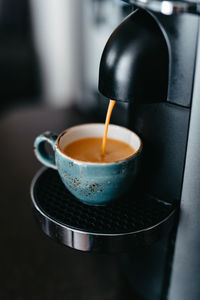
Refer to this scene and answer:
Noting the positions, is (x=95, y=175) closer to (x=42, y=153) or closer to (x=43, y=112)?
(x=42, y=153)

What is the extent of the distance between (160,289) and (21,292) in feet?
0.68

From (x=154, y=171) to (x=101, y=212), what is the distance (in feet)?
0.29

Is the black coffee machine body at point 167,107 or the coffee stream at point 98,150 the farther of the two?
the coffee stream at point 98,150

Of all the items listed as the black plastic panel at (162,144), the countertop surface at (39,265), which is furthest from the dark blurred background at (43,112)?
the black plastic panel at (162,144)

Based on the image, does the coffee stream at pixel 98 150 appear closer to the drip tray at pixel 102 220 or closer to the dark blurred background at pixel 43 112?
the drip tray at pixel 102 220

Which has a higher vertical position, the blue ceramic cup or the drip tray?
the blue ceramic cup

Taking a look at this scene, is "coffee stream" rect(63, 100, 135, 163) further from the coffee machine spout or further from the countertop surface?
the countertop surface

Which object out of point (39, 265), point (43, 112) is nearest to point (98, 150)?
point (39, 265)

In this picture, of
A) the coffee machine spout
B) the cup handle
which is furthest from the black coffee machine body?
the cup handle

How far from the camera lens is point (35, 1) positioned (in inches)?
73.5

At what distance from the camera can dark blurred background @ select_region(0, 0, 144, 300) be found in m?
0.55

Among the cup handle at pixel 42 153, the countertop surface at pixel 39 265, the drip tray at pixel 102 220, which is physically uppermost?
the cup handle at pixel 42 153

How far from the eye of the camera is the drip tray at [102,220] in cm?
41

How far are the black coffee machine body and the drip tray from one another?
1.1 inches
